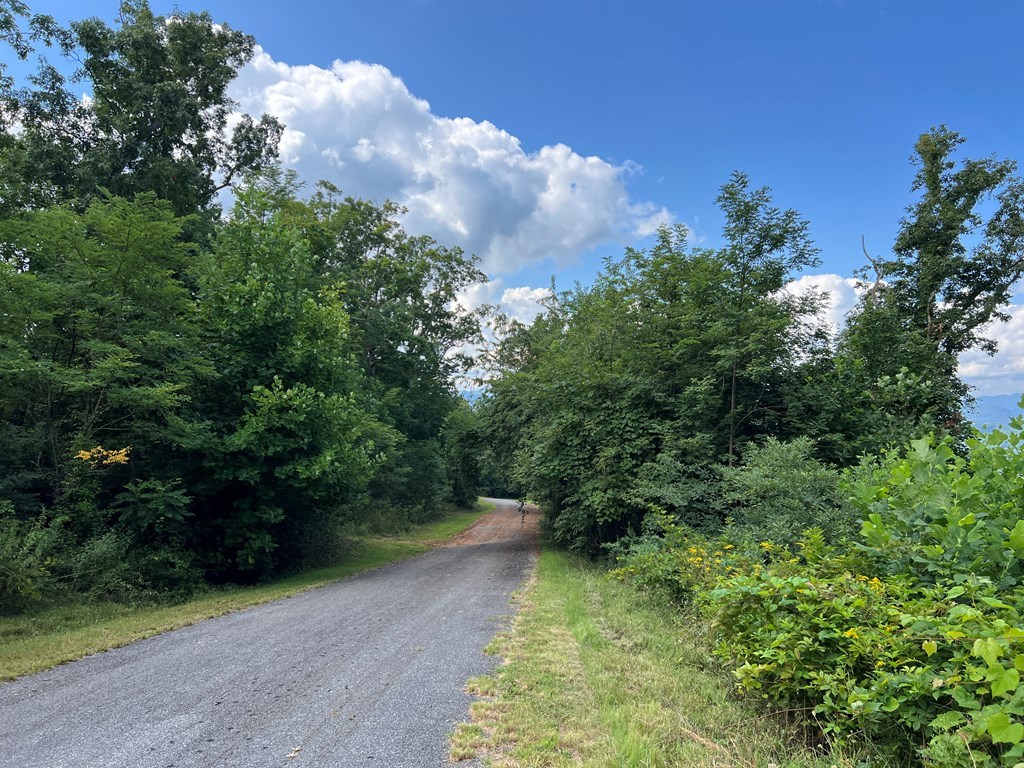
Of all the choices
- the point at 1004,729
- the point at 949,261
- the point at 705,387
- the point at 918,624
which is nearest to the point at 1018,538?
the point at 918,624

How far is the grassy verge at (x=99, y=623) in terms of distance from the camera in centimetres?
566

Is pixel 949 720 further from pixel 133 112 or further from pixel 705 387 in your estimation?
pixel 133 112

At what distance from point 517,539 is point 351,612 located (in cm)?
1506

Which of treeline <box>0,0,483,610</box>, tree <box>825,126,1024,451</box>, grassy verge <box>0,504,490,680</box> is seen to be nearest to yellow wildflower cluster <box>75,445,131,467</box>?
treeline <box>0,0,483,610</box>

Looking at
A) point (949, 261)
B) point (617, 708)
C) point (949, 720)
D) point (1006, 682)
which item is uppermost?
point (949, 261)

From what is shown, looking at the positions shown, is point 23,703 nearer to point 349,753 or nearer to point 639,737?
point 349,753

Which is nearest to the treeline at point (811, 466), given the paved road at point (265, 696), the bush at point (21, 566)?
the paved road at point (265, 696)

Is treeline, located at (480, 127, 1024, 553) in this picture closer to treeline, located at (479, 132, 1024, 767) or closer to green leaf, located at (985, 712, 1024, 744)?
treeline, located at (479, 132, 1024, 767)

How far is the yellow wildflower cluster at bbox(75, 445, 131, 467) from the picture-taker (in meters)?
9.05

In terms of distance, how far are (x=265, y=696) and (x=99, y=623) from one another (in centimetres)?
494

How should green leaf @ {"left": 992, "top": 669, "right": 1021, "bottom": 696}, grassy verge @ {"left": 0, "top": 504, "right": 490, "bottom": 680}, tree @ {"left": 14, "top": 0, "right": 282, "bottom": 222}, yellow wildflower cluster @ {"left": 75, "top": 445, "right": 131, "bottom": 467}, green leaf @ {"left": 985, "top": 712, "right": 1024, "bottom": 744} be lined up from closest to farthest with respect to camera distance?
green leaf @ {"left": 985, "top": 712, "right": 1024, "bottom": 744} → green leaf @ {"left": 992, "top": 669, "right": 1021, "bottom": 696} → grassy verge @ {"left": 0, "top": 504, "right": 490, "bottom": 680} → yellow wildflower cluster @ {"left": 75, "top": 445, "right": 131, "bottom": 467} → tree @ {"left": 14, "top": 0, "right": 282, "bottom": 222}

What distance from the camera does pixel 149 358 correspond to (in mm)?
10266

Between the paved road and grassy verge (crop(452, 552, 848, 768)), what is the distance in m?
0.37

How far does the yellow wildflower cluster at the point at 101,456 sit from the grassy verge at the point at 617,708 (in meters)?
7.80
